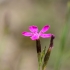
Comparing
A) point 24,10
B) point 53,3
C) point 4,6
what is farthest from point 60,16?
point 4,6

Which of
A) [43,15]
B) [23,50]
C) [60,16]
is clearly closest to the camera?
[23,50]

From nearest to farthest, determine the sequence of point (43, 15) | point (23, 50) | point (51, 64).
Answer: point (51, 64) < point (23, 50) < point (43, 15)

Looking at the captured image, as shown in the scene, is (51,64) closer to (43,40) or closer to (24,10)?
(43,40)

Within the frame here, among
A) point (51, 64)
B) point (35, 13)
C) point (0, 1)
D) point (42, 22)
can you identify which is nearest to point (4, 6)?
point (0, 1)

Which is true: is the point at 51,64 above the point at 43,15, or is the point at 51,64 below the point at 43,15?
below

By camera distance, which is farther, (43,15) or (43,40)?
(43,15)

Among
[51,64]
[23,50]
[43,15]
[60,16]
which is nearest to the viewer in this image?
[51,64]

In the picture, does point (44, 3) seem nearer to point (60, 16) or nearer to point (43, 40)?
point (60, 16)

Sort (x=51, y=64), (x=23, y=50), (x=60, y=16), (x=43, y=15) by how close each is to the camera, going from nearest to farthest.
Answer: (x=51, y=64) < (x=23, y=50) < (x=43, y=15) < (x=60, y=16)

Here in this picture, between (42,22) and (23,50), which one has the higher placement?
(42,22)
